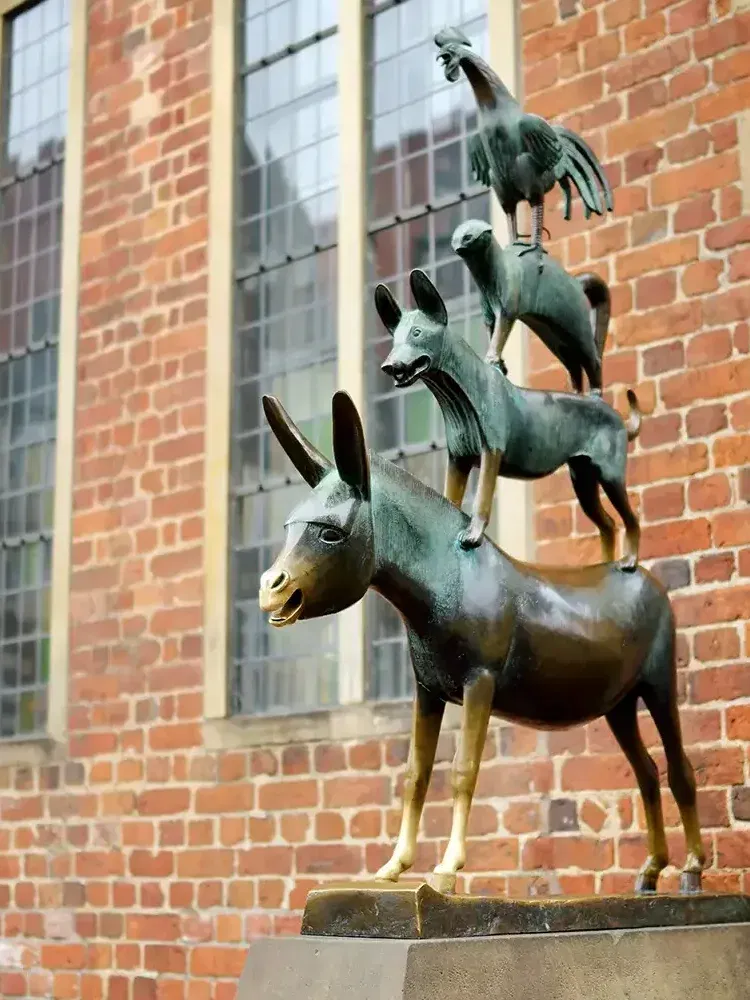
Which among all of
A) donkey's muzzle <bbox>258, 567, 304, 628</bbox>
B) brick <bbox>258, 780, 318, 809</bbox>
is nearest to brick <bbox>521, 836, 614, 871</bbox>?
brick <bbox>258, 780, 318, 809</bbox>

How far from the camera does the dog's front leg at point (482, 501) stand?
262 centimetres

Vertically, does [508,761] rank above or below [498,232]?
below

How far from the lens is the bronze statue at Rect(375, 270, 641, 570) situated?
2672 millimetres

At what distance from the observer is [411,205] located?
589 cm

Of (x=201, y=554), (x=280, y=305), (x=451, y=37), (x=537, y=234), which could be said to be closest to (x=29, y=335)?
(x=280, y=305)

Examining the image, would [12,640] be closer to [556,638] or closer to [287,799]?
[287,799]

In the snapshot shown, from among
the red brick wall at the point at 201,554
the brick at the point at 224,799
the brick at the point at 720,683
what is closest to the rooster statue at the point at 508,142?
the red brick wall at the point at 201,554

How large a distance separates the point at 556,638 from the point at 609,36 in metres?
3.12

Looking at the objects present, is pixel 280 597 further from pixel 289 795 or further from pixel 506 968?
pixel 289 795

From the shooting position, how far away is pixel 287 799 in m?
5.62

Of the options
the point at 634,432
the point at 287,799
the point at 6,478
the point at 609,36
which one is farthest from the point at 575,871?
the point at 6,478

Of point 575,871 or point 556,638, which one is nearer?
point 556,638

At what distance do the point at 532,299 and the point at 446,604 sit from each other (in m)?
0.75

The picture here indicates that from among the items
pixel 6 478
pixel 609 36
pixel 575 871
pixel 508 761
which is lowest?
pixel 575 871
